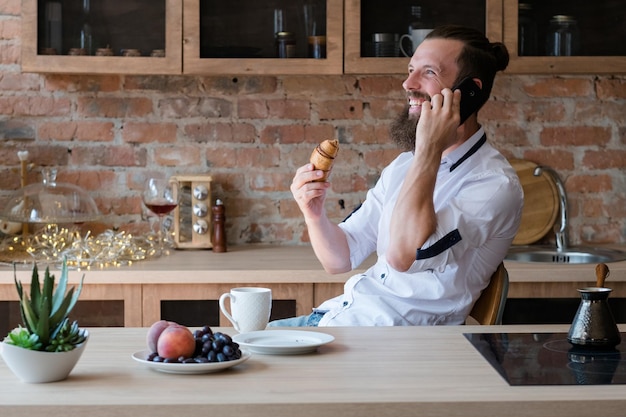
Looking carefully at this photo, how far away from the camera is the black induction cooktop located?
1.67m

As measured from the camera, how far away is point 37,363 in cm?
159

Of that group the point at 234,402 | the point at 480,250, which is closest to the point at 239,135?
the point at 480,250

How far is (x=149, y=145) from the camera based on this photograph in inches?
152

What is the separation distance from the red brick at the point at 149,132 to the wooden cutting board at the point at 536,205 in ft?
4.51

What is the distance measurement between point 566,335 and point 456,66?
2.98 feet

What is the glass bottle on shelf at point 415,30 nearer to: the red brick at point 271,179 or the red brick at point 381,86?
the red brick at point 381,86

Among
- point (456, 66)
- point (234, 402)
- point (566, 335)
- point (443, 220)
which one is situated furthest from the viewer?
point (456, 66)

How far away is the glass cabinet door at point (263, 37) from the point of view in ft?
11.5

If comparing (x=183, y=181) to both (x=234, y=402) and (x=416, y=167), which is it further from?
(x=234, y=402)

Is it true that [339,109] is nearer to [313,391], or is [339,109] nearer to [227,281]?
[227,281]

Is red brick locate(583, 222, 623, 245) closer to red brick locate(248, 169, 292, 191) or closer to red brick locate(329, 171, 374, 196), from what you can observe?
red brick locate(329, 171, 374, 196)

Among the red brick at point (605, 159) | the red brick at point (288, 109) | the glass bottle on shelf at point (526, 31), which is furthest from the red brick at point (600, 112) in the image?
the red brick at point (288, 109)

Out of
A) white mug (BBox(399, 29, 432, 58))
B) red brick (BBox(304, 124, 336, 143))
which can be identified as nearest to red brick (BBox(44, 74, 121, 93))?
red brick (BBox(304, 124, 336, 143))

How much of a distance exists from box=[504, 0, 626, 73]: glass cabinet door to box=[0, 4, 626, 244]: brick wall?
0.95ft
